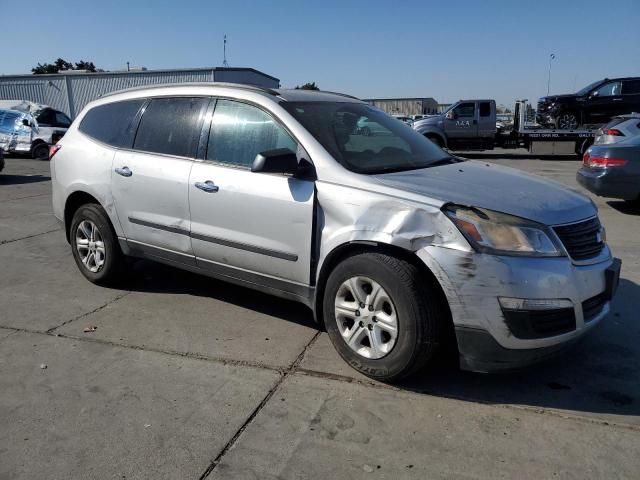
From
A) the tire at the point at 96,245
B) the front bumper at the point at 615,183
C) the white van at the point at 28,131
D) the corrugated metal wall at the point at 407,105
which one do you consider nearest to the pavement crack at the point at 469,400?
the tire at the point at 96,245

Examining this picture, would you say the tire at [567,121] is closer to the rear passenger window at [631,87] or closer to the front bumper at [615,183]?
the rear passenger window at [631,87]

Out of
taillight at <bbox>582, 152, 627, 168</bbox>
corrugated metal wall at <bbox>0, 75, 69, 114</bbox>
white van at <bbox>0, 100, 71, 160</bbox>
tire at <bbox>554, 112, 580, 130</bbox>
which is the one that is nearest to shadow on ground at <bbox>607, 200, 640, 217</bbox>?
taillight at <bbox>582, 152, 627, 168</bbox>

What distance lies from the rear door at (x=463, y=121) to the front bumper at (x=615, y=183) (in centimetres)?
1267

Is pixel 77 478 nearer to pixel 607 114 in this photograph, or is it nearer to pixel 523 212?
pixel 523 212

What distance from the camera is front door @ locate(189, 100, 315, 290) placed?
3.50 meters

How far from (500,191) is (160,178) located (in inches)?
100.0

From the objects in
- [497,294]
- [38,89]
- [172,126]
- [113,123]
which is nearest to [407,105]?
[38,89]

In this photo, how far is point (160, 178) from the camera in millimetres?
4227

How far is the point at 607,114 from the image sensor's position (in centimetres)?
1908

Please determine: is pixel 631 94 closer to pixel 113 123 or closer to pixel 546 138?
pixel 546 138

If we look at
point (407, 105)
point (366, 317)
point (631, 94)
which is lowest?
point (366, 317)

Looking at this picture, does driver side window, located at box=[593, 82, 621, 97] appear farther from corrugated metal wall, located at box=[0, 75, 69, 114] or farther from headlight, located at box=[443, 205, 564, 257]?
corrugated metal wall, located at box=[0, 75, 69, 114]

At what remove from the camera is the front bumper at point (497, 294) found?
9.19 feet

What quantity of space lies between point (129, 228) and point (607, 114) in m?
19.2
